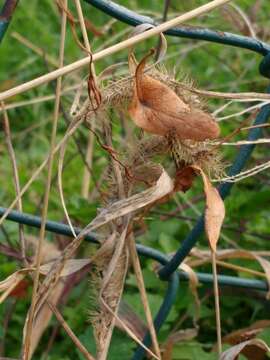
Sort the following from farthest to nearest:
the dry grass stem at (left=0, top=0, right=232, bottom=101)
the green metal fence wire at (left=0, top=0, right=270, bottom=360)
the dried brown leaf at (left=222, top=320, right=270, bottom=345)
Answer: the dried brown leaf at (left=222, top=320, right=270, bottom=345) → the green metal fence wire at (left=0, top=0, right=270, bottom=360) → the dry grass stem at (left=0, top=0, right=232, bottom=101)

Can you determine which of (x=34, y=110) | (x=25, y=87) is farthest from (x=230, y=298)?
(x=34, y=110)

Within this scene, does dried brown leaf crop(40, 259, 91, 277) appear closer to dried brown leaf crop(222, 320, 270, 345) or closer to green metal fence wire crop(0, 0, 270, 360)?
green metal fence wire crop(0, 0, 270, 360)

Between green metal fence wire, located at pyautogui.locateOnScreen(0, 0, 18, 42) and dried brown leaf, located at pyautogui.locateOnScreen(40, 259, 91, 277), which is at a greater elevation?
green metal fence wire, located at pyautogui.locateOnScreen(0, 0, 18, 42)

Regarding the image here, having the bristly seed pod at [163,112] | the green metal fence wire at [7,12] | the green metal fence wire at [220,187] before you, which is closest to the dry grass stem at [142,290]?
the green metal fence wire at [220,187]

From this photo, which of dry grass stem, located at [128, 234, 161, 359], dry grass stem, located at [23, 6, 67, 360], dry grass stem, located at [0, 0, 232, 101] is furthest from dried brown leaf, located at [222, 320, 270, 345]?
dry grass stem, located at [0, 0, 232, 101]

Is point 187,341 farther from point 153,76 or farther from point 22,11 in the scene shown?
point 22,11

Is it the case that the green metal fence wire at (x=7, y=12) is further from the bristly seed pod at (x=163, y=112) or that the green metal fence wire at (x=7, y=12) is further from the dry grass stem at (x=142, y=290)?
the dry grass stem at (x=142, y=290)

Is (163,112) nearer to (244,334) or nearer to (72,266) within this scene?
(72,266)
